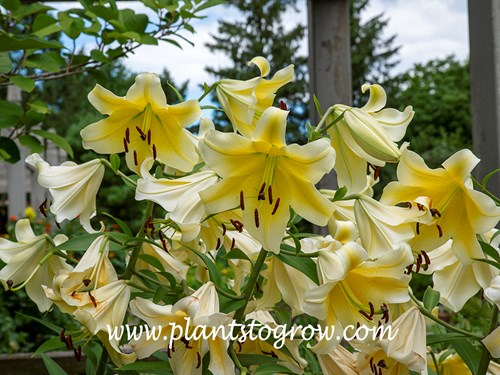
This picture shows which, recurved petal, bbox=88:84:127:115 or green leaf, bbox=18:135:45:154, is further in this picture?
green leaf, bbox=18:135:45:154

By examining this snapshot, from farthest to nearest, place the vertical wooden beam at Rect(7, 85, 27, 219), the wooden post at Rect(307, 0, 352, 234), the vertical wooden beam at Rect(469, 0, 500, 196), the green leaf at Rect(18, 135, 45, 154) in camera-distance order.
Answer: the vertical wooden beam at Rect(7, 85, 27, 219) → the wooden post at Rect(307, 0, 352, 234) → the vertical wooden beam at Rect(469, 0, 500, 196) → the green leaf at Rect(18, 135, 45, 154)

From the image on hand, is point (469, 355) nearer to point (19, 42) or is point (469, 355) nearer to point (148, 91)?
point (148, 91)

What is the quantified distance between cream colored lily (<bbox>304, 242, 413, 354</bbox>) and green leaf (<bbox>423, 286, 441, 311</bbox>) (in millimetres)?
123

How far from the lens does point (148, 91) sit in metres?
0.77

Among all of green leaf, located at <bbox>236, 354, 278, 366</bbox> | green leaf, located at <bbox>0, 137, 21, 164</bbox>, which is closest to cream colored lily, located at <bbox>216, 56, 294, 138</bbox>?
green leaf, located at <bbox>236, 354, 278, 366</bbox>

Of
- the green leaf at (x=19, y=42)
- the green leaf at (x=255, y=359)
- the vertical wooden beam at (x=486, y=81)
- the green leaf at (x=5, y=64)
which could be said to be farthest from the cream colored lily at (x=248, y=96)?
the vertical wooden beam at (x=486, y=81)

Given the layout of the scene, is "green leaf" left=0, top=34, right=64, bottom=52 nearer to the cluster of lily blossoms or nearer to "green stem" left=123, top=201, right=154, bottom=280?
the cluster of lily blossoms

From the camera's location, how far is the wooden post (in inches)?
93.3

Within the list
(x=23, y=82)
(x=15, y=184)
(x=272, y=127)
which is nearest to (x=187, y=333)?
(x=272, y=127)

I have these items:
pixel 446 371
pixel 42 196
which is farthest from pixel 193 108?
pixel 42 196

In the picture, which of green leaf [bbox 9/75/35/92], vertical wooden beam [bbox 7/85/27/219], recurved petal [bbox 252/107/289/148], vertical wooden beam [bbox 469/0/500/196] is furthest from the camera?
vertical wooden beam [bbox 7/85/27/219]

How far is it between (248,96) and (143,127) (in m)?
0.12

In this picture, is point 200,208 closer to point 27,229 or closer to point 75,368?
point 27,229

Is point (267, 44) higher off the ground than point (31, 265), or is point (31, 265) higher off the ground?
point (31, 265)
